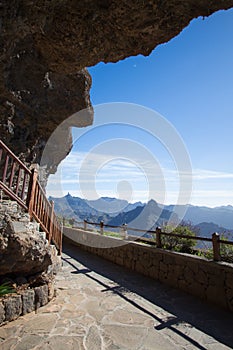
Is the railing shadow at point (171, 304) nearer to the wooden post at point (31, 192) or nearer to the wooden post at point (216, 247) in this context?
the wooden post at point (216, 247)

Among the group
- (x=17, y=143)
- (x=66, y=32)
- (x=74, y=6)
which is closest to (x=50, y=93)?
(x=17, y=143)

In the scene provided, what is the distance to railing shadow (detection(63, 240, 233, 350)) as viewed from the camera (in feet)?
11.7

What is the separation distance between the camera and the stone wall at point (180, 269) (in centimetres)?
462

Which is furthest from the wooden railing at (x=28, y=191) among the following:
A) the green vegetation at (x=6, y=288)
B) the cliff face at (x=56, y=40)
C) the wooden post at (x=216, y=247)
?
the wooden post at (x=216, y=247)

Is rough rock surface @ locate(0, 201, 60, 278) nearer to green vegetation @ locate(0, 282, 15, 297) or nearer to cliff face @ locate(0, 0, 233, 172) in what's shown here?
green vegetation @ locate(0, 282, 15, 297)

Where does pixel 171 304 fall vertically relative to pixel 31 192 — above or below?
below

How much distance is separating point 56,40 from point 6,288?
722 centimetres

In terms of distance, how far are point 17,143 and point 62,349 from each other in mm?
8831

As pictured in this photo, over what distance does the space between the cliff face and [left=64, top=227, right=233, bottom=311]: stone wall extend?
6.58 m

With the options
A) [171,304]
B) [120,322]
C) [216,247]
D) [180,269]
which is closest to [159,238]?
[180,269]

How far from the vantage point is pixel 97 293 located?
17.2 ft

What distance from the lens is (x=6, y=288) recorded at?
12.9ft

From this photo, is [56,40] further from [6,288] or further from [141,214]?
[141,214]

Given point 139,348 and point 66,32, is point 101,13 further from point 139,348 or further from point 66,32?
point 139,348
